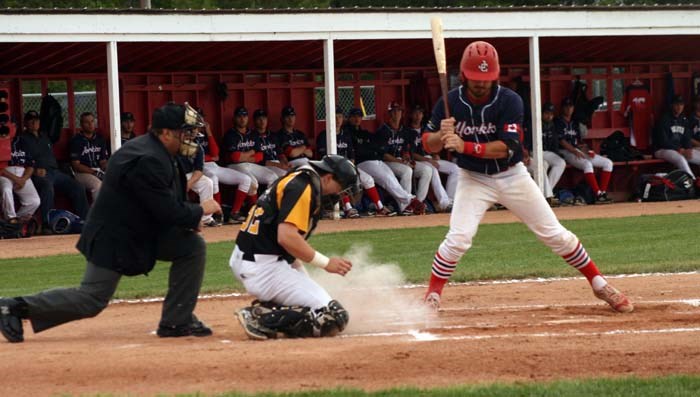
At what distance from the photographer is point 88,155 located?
18969 millimetres

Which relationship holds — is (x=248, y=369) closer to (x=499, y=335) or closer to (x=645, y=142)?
(x=499, y=335)

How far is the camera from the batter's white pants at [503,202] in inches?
355

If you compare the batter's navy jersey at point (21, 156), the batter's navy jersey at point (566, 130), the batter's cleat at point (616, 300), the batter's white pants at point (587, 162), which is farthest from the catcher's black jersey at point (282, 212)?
the batter's navy jersey at point (566, 130)

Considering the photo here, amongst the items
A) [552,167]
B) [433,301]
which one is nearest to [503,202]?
[433,301]

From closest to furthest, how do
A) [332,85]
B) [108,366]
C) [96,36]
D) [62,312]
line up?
1. [108,366]
2. [62,312]
3. [96,36]
4. [332,85]

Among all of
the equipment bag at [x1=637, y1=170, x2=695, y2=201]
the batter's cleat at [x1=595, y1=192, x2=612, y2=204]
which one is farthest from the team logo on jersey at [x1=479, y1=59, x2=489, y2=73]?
the equipment bag at [x1=637, y1=170, x2=695, y2=201]

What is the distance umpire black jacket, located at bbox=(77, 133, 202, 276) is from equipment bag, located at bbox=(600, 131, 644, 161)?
1591 cm

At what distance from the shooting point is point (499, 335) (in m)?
8.10

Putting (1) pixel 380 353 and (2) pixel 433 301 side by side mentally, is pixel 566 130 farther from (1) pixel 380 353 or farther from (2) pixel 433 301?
(1) pixel 380 353

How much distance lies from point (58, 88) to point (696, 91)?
15876 millimetres

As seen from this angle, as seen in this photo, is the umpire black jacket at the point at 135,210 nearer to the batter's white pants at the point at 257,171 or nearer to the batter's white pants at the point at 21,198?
the batter's white pants at the point at 21,198

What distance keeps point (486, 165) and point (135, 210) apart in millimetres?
2545

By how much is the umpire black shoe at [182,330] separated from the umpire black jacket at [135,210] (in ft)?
1.50

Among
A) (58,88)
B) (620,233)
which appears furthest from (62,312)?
(58,88)
